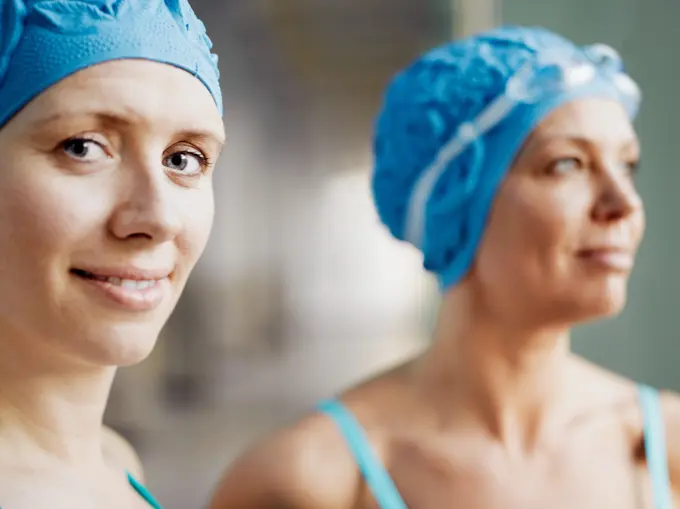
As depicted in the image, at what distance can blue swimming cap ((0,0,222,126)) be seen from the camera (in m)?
0.72

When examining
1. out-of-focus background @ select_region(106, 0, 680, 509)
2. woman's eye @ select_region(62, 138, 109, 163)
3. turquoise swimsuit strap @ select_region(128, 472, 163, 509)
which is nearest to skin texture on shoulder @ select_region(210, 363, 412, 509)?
turquoise swimsuit strap @ select_region(128, 472, 163, 509)

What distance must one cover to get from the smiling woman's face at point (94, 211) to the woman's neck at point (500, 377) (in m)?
0.61

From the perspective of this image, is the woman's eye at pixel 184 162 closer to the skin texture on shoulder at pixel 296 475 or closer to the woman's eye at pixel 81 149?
the woman's eye at pixel 81 149

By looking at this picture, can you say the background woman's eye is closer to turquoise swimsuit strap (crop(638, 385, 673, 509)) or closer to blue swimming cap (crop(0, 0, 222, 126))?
turquoise swimsuit strap (crop(638, 385, 673, 509))

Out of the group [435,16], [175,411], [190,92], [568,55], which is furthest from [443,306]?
[175,411]

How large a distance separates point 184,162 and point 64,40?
0.16m

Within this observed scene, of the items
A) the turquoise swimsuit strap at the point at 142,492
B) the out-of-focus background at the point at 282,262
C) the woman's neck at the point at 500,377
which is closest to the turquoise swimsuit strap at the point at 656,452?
the woman's neck at the point at 500,377

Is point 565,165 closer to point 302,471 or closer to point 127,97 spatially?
point 302,471

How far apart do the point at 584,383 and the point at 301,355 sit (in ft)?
4.38

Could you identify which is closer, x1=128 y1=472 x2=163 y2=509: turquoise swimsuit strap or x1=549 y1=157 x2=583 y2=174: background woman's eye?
x1=128 y1=472 x2=163 y2=509: turquoise swimsuit strap

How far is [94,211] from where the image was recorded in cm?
72

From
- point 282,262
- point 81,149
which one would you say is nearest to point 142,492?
point 81,149

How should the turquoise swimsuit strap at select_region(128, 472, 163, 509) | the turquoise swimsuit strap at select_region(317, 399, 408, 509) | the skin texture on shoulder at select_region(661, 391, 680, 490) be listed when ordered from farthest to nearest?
1. the skin texture on shoulder at select_region(661, 391, 680, 490)
2. the turquoise swimsuit strap at select_region(317, 399, 408, 509)
3. the turquoise swimsuit strap at select_region(128, 472, 163, 509)

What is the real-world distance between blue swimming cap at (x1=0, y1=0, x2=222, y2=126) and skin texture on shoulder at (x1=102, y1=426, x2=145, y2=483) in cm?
42
